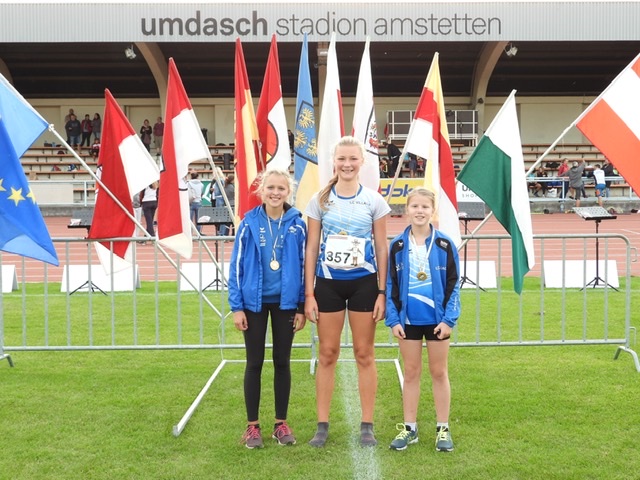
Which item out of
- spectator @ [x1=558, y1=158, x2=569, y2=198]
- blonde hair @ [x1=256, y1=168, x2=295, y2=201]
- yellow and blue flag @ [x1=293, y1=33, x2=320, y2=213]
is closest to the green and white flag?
yellow and blue flag @ [x1=293, y1=33, x2=320, y2=213]

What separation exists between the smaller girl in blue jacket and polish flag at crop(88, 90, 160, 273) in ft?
7.50

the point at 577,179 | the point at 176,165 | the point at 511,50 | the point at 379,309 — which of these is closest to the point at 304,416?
the point at 379,309

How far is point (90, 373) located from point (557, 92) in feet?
114

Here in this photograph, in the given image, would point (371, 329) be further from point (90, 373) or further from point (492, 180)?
point (90, 373)

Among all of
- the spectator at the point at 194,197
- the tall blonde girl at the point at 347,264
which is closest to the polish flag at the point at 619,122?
the tall blonde girl at the point at 347,264

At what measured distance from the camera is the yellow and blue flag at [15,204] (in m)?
5.48

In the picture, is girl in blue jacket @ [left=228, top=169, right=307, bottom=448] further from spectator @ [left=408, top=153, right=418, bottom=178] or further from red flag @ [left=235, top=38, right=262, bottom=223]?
spectator @ [left=408, top=153, right=418, bottom=178]

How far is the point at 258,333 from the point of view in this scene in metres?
4.61

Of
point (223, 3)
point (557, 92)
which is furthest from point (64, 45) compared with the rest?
point (557, 92)

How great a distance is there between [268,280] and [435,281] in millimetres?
997

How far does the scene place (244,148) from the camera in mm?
5695

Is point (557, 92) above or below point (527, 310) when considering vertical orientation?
above

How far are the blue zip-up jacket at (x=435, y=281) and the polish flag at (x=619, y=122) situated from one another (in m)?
1.96

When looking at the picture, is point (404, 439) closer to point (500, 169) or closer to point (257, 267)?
point (257, 267)
